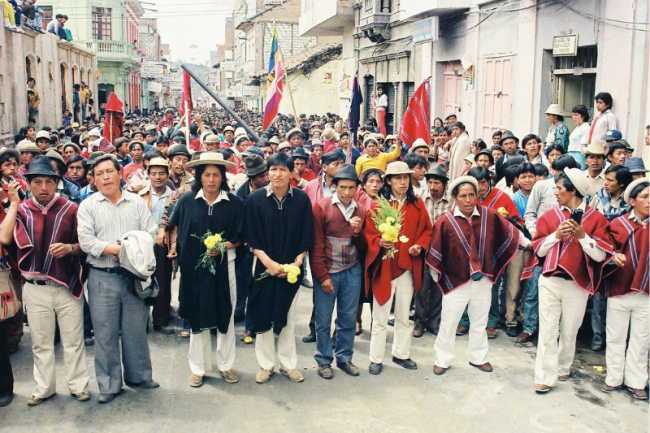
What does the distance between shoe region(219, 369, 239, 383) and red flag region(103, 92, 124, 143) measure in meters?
8.57

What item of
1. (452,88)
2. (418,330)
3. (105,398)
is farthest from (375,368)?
(452,88)

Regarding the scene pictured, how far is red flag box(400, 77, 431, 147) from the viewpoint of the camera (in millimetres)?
10047

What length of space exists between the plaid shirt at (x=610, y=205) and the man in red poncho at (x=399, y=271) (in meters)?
1.80

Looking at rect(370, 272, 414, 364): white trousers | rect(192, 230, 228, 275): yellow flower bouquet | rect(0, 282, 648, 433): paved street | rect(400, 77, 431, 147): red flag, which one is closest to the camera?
rect(0, 282, 648, 433): paved street

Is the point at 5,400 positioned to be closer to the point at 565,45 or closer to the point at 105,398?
the point at 105,398

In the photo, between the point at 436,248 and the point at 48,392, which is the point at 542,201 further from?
the point at 48,392

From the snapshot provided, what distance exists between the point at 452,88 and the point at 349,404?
14.2 meters

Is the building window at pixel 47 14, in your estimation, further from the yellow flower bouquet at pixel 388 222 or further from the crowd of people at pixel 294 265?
the yellow flower bouquet at pixel 388 222

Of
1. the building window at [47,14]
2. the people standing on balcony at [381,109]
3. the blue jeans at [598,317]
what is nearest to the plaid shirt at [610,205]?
the blue jeans at [598,317]

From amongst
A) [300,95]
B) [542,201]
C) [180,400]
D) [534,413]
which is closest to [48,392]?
[180,400]

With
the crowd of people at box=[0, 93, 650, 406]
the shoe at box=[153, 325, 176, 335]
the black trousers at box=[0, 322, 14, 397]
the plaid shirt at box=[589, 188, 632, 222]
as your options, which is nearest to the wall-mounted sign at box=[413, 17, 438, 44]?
the crowd of people at box=[0, 93, 650, 406]

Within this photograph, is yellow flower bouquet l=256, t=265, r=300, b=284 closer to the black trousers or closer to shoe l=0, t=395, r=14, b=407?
the black trousers

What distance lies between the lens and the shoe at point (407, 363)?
20.2 ft

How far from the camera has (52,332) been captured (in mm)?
5312
